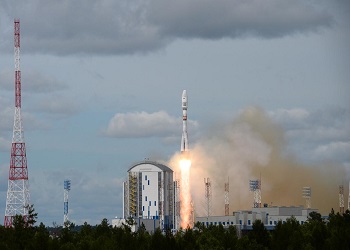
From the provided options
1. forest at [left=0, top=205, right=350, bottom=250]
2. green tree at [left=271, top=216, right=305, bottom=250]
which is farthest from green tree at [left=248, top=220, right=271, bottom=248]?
green tree at [left=271, top=216, right=305, bottom=250]

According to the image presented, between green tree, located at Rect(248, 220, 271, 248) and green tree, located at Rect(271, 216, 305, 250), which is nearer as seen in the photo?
green tree, located at Rect(271, 216, 305, 250)

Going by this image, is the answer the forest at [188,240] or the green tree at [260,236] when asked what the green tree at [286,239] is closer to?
the forest at [188,240]

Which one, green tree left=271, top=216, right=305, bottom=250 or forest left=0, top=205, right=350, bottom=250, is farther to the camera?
green tree left=271, top=216, right=305, bottom=250

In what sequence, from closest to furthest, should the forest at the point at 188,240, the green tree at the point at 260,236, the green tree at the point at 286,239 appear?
the forest at the point at 188,240, the green tree at the point at 286,239, the green tree at the point at 260,236

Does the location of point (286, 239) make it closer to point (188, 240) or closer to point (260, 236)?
point (260, 236)

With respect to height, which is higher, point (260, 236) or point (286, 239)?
point (260, 236)

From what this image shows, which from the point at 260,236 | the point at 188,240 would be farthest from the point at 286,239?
the point at 188,240

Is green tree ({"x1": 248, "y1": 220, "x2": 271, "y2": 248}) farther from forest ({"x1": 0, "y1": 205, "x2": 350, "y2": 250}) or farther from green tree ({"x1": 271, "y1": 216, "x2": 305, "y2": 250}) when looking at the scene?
green tree ({"x1": 271, "y1": 216, "x2": 305, "y2": 250})

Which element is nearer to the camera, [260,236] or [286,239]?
[286,239]

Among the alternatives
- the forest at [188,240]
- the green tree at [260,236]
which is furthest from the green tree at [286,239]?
the green tree at [260,236]

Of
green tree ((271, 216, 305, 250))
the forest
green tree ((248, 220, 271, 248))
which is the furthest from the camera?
green tree ((248, 220, 271, 248))

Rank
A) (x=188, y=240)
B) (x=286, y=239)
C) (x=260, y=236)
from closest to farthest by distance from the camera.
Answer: (x=286, y=239) → (x=188, y=240) → (x=260, y=236)

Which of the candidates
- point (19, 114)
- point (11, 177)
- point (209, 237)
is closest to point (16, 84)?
point (19, 114)

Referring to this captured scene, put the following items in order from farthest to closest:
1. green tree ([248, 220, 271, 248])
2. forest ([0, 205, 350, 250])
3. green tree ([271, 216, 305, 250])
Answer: green tree ([248, 220, 271, 248]), green tree ([271, 216, 305, 250]), forest ([0, 205, 350, 250])
